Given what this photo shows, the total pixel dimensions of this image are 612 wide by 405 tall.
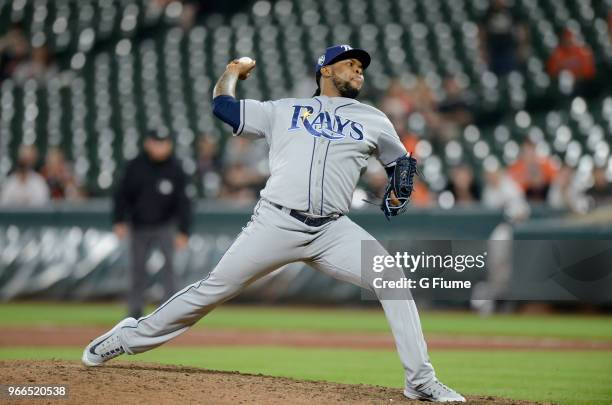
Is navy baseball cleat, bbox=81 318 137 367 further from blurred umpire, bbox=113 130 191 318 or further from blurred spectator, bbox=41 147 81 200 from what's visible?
blurred spectator, bbox=41 147 81 200

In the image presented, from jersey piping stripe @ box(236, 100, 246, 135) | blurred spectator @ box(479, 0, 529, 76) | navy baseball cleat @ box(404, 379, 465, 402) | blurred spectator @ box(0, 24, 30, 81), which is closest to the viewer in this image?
navy baseball cleat @ box(404, 379, 465, 402)

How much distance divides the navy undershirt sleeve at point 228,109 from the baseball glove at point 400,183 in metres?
0.89

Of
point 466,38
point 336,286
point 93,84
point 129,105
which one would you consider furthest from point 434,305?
point 93,84

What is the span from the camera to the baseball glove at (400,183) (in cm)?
538

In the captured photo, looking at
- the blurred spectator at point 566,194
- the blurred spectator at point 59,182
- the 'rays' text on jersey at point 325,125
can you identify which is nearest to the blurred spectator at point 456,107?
the blurred spectator at point 566,194

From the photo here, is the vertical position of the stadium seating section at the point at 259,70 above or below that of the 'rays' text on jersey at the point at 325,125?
above

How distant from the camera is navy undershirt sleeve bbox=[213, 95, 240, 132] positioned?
5289 mm

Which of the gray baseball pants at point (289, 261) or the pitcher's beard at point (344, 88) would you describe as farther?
the pitcher's beard at point (344, 88)

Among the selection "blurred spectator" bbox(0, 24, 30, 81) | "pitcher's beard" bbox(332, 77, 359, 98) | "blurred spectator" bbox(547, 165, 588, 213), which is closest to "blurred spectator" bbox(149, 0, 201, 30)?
"blurred spectator" bbox(0, 24, 30, 81)

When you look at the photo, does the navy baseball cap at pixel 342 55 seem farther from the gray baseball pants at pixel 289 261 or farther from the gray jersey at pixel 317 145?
the gray baseball pants at pixel 289 261

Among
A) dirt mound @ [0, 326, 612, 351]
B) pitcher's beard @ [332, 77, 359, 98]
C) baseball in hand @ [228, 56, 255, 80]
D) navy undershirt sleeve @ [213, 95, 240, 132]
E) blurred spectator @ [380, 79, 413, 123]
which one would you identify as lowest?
dirt mound @ [0, 326, 612, 351]

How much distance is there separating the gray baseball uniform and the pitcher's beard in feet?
0.32

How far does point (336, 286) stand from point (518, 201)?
2.66m

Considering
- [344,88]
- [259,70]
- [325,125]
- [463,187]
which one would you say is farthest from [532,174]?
[325,125]
